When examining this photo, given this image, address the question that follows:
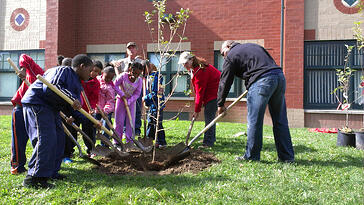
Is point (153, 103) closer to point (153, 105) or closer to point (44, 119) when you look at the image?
point (153, 105)

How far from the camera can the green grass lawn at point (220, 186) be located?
2.80 metres

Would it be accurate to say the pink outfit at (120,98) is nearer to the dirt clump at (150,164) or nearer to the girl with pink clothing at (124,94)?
the girl with pink clothing at (124,94)

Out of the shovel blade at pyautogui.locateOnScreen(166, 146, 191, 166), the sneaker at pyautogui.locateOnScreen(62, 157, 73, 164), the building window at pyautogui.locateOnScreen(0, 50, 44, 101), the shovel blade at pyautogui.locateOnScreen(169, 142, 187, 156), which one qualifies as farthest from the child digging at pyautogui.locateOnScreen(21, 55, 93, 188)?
the building window at pyautogui.locateOnScreen(0, 50, 44, 101)

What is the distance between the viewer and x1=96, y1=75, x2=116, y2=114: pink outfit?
5.37 metres

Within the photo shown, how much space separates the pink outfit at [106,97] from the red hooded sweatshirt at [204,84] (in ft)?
5.38

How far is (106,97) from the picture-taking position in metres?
5.52

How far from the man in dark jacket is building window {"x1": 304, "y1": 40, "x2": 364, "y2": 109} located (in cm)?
629

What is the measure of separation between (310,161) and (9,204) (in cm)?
410

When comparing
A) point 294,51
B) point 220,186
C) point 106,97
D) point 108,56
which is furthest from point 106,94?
point 294,51

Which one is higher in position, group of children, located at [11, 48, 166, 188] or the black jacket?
the black jacket

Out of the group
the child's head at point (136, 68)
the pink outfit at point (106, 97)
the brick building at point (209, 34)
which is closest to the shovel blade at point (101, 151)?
the pink outfit at point (106, 97)

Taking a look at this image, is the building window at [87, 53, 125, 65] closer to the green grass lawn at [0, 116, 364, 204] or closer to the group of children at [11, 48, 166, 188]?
the group of children at [11, 48, 166, 188]

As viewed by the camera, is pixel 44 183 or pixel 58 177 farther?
pixel 58 177

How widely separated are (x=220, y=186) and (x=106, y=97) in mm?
3266
